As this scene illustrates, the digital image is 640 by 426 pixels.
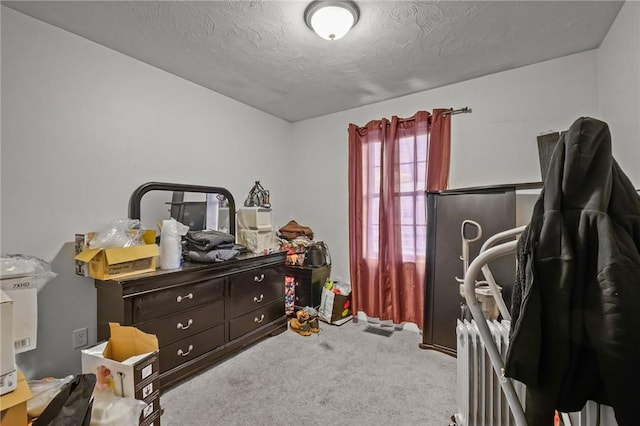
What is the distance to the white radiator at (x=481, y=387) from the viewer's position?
1592mm

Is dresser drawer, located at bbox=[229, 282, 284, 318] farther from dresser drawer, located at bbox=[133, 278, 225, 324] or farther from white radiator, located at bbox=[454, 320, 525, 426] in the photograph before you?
white radiator, located at bbox=[454, 320, 525, 426]

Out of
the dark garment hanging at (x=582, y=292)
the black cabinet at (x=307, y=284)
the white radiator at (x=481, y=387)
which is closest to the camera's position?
the dark garment hanging at (x=582, y=292)

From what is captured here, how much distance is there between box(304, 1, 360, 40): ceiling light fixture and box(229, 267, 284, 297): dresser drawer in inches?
79.2

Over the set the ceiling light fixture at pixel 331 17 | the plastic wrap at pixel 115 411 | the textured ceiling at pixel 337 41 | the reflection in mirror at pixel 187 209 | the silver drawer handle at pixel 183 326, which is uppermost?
the textured ceiling at pixel 337 41

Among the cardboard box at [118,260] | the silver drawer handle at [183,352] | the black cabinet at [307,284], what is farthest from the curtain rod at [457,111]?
the silver drawer handle at [183,352]

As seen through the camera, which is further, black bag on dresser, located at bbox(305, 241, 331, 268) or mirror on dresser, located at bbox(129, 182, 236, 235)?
black bag on dresser, located at bbox(305, 241, 331, 268)

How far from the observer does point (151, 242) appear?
7.06 ft

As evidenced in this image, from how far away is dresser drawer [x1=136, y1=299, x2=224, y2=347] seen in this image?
6.51 feet

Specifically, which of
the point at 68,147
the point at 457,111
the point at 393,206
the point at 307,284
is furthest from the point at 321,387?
the point at 457,111

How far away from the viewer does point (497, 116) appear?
2678 mm

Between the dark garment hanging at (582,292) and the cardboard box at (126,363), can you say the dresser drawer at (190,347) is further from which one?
the dark garment hanging at (582,292)

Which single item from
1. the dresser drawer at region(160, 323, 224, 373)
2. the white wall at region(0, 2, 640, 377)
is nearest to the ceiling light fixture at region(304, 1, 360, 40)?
the white wall at region(0, 2, 640, 377)

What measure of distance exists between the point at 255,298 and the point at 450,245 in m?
1.86

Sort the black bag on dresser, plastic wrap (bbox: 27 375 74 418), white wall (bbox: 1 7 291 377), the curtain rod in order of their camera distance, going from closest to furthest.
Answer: plastic wrap (bbox: 27 375 74 418) < white wall (bbox: 1 7 291 377) < the curtain rod < the black bag on dresser
